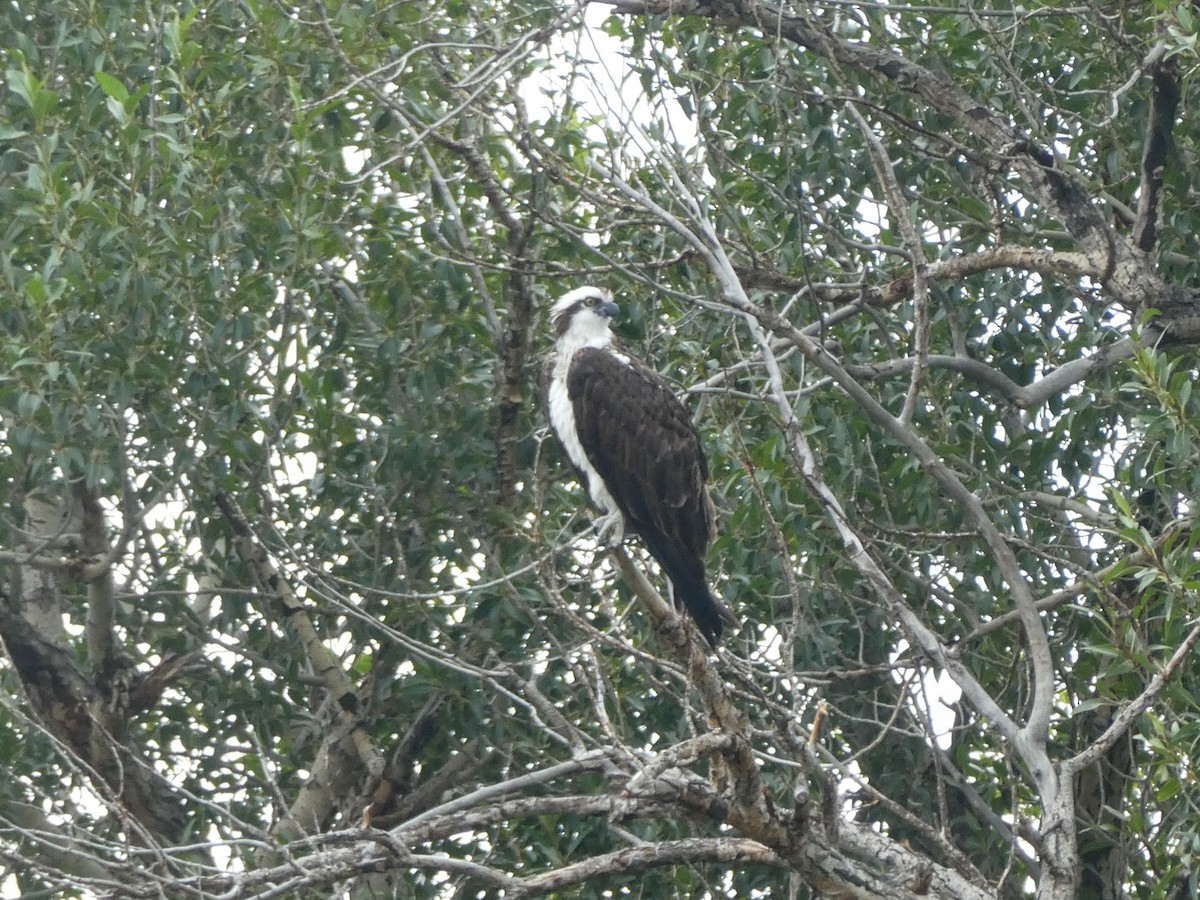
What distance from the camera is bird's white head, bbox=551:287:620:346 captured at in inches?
242

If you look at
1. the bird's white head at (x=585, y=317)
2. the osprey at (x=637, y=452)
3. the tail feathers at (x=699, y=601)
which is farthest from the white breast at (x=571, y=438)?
the tail feathers at (x=699, y=601)

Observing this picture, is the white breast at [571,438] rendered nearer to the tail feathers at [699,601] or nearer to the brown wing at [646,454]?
the brown wing at [646,454]

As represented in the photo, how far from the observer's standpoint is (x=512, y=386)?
608 cm

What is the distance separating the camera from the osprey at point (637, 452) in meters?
5.67

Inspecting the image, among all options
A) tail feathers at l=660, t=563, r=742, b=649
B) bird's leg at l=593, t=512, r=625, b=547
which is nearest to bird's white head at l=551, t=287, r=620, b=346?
bird's leg at l=593, t=512, r=625, b=547

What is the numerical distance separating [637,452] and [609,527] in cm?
37

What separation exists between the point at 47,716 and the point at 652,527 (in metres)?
2.79

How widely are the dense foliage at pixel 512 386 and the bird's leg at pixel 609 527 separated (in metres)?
0.13

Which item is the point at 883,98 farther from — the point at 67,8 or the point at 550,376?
the point at 67,8

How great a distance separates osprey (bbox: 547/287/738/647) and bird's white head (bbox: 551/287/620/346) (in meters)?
0.20

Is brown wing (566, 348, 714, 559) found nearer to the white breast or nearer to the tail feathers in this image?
the white breast

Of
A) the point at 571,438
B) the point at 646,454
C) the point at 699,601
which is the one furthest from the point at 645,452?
the point at 699,601

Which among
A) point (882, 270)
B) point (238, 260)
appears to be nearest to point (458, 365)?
point (238, 260)

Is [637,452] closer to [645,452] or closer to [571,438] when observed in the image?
[645,452]
